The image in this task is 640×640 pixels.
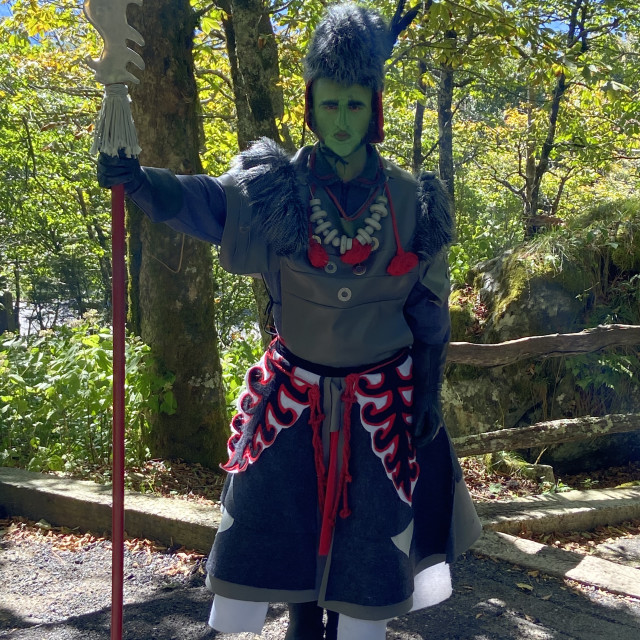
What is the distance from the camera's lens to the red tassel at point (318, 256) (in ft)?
6.63

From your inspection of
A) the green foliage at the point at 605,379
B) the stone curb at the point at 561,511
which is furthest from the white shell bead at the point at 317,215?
the green foliage at the point at 605,379

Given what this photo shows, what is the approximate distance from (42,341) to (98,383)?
1.05 meters

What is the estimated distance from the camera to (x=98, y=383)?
4.51 meters

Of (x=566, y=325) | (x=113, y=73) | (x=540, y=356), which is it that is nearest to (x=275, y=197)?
(x=113, y=73)

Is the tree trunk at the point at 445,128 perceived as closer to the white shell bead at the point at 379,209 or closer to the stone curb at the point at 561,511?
the stone curb at the point at 561,511

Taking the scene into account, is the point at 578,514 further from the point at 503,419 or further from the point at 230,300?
the point at 230,300

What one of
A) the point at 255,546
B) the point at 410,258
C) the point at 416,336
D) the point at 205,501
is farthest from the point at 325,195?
the point at 205,501

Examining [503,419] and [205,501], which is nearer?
[205,501]

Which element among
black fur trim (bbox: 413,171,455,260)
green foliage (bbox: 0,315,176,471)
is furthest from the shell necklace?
green foliage (bbox: 0,315,176,471)

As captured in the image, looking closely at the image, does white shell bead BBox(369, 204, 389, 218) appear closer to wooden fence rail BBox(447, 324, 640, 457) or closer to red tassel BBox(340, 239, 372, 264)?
red tassel BBox(340, 239, 372, 264)

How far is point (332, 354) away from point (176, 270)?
8.40 ft

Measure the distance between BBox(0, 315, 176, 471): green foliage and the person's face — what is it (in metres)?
2.62

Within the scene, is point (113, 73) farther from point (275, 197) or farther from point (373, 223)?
point (373, 223)

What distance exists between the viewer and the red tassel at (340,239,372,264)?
2029mm
